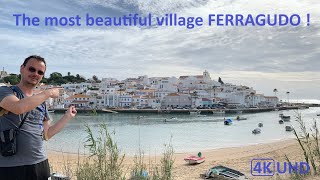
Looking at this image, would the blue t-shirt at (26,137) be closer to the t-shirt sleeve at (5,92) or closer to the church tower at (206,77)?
the t-shirt sleeve at (5,92)

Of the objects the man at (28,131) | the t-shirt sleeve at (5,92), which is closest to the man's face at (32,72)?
the man at (28,131)

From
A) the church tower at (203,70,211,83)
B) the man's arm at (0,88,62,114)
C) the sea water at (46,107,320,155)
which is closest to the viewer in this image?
the man's arm at (0,88,62,114)

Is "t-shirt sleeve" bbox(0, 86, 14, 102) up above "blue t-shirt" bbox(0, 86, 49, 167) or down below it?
above

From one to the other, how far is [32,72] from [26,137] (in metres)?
0.37

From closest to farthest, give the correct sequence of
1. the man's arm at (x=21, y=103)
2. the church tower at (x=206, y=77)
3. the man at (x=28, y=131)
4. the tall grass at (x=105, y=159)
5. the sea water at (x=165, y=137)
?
the man's arm at (x=21, y=103)
the man at (x=28, y=131)
the tall grass at (x=105, y=159)
the sea water at (x=165, y=137)
the church tower at (x=206, y=77)

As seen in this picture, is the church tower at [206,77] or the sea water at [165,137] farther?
the church tower at [206,77]

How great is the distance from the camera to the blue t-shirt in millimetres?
1808

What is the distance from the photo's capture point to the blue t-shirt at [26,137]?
5.93 ft

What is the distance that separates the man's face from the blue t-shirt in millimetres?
77

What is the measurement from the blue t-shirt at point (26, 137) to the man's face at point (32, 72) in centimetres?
8

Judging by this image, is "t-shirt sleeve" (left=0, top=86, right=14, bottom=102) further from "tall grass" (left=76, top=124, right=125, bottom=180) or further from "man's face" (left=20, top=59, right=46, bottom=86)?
"tall grass" (left=76, top=124, right=125, bottom=180)

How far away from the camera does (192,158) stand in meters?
14.3

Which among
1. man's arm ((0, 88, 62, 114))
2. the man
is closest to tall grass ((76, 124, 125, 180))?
the man

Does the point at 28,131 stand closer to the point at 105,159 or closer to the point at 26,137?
the point at 26,137
